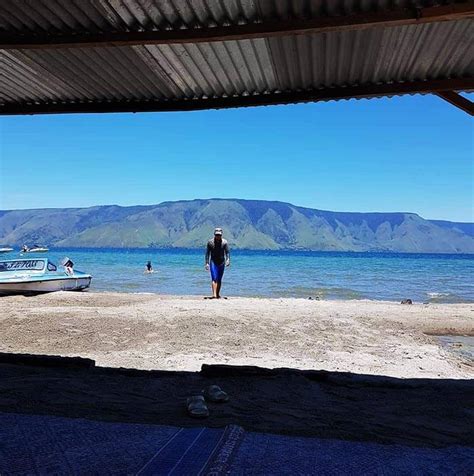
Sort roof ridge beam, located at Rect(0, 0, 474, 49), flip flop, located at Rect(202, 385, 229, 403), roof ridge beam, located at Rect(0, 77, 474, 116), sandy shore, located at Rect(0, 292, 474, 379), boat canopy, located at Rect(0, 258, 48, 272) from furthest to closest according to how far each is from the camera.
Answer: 1. boat canopy, located at Rect(0, 258, 48, 272)
2. sandy shore, located at Rect(0, 292, 474, 379)
3. roof ridge beam, located at Rect(0, 77, 474, 116)
4. flip flop, located at Rect(202, 385, 229, 403)
5. roof ridge beam, located at Rect(0, 0, 474, 49)

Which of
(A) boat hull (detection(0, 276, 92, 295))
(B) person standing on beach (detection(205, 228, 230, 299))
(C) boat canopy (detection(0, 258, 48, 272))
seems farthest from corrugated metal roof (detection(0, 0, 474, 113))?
(C) boat canopy (detection(0, 258, 48, 272))

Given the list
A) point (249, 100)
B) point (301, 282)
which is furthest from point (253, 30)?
point (301, 282)

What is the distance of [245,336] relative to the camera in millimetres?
8680

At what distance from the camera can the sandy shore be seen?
6875 mm

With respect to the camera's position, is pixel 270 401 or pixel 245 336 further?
pixel 245 336

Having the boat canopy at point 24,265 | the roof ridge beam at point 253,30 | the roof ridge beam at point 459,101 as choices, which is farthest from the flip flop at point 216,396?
the boat canopy at point 24,265

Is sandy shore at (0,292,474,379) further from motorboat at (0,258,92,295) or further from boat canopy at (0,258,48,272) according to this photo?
boat canopy at (0,258,48,272)

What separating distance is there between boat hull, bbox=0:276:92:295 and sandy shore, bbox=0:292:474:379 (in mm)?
3057

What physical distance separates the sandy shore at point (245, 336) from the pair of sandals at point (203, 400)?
2.30 m

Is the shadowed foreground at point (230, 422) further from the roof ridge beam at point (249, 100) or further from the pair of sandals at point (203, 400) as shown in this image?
the roof ridge beam at point (249, 100)

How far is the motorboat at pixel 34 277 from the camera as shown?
15.9 metres

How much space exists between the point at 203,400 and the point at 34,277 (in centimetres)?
1449

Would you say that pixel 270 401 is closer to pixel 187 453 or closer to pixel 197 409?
pixel 197 409

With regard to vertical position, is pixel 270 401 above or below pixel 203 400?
below
